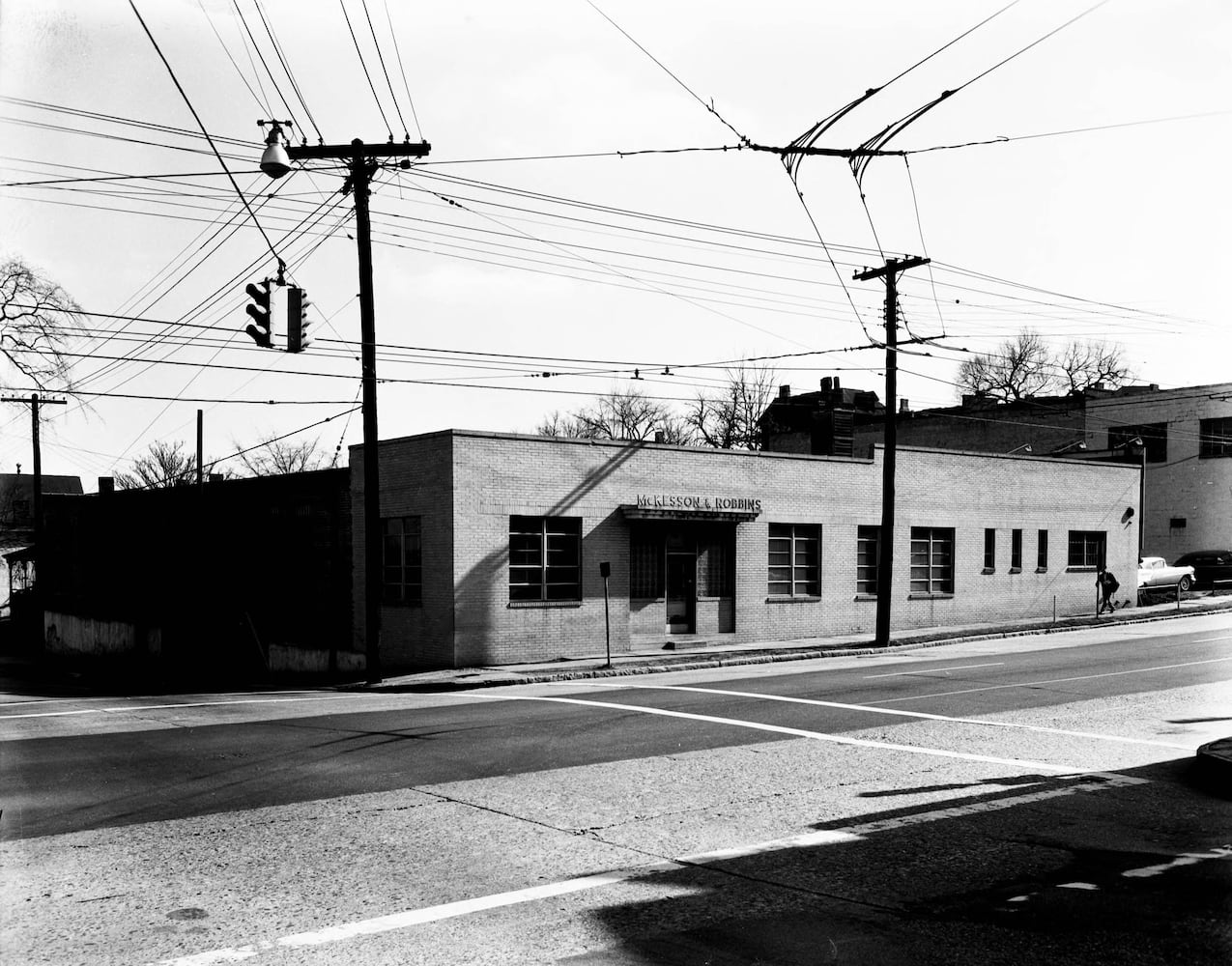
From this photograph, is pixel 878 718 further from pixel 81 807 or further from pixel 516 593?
pixel 516 593

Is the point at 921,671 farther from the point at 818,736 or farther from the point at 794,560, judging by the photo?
the point at 794,560

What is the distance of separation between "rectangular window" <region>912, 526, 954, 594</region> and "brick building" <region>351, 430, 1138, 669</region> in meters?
0.06

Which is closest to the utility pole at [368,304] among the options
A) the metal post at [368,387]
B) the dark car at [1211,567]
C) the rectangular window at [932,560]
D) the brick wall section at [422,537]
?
the metal post at [368,387]

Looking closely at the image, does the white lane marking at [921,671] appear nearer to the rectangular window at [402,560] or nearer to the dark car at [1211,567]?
the rectangular window at [402,560]

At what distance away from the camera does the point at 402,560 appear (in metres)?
26.7

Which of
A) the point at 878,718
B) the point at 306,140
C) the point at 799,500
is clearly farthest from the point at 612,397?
the point at 878,718

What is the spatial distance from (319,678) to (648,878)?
75.0 feet

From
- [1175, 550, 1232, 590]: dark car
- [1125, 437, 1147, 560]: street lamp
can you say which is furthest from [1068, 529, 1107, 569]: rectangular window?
[1175, 550, 1232, 590]: dark car

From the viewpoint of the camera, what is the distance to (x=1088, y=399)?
5959 centimetres

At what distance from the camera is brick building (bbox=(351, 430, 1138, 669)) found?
25234 mm

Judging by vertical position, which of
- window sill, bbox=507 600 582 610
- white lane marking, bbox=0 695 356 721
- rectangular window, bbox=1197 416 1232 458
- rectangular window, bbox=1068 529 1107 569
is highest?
rectangular window, bbox=1197 416 1232 458

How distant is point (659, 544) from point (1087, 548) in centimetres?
1932

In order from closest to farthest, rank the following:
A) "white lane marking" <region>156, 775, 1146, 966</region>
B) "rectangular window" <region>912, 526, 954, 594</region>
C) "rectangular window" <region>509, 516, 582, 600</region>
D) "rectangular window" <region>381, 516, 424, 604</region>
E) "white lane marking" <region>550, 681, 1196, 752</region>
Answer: "white lane marking" <region>156, 775, 1146, 966</region> < "white lane marking" <region>550, 681, 1196, 752</region> < "rectangular window" <region>509, 516, 582, 600</region> < "rectangular window" <region>381, 516, 424, 604</region> < "rectangular window" <region>912, 526, 954, 594</region>

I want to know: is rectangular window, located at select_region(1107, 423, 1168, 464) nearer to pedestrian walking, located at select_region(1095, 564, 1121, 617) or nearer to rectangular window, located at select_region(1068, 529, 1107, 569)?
rectangular window, located at select_region(1068, 529, 1107, 569)
